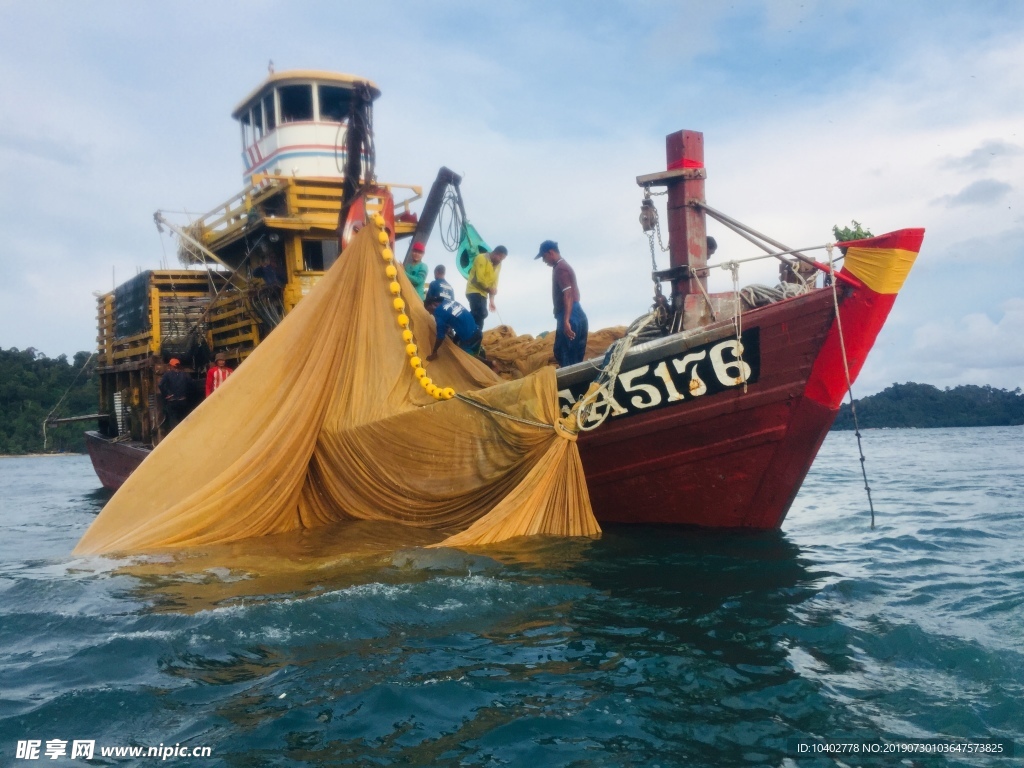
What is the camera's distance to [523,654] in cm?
440

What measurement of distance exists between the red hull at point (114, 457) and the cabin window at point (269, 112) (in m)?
6.11

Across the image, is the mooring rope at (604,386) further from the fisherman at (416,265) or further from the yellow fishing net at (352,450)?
the fisherman at (416,265)

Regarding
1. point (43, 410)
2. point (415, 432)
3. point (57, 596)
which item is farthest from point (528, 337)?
point (43, 410)

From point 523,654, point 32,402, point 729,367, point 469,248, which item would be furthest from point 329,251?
point 32,402

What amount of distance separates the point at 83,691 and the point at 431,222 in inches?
294

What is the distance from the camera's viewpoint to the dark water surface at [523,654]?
3.47m

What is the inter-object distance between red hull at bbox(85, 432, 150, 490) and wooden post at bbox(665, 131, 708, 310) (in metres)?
9.54

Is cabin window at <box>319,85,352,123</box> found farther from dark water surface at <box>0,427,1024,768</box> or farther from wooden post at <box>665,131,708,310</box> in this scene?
dark water surface at <box>0,427,1024,768</box>

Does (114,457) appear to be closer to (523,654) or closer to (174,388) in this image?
(174,388)

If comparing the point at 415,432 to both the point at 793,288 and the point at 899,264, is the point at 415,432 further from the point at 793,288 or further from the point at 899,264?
the point at 899,264

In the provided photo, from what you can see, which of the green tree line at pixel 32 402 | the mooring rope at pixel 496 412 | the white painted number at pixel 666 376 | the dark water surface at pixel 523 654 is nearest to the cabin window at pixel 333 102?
the mooring rope at pixel 496 412

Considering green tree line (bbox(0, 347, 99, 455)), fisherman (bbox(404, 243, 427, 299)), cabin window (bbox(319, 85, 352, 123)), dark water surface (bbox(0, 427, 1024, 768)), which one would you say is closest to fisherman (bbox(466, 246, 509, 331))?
fisherman (bbox(404, 243, 427, 299))

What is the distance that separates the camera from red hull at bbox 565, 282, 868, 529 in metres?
6.80

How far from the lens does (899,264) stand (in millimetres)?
6488
